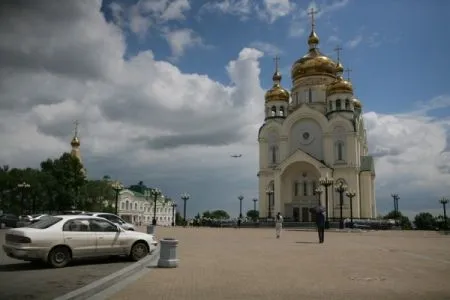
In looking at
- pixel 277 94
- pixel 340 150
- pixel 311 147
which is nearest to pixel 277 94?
pixel 277 94

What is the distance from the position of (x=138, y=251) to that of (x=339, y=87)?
50.9 metres

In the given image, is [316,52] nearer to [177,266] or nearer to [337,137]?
[337,137]

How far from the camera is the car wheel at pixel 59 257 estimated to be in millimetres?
11953

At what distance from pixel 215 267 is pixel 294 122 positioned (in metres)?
50.4

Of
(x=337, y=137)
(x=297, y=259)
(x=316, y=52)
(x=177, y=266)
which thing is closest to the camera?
(x=177, y=266)

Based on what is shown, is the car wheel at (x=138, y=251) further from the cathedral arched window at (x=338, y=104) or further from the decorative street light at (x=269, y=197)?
the cathedral arched window at (x=338, y=104)

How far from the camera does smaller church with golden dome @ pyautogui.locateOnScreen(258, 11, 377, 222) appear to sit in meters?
56.5

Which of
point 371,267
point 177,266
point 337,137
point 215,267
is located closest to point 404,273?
point 371,267

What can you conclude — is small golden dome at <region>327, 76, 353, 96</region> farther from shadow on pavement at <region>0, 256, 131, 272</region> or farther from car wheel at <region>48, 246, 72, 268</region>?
car wheel at <region>48, 246, 72, 268</region>

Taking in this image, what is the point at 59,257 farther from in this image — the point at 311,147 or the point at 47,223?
the point at 311,147

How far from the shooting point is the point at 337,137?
58469 millimetres

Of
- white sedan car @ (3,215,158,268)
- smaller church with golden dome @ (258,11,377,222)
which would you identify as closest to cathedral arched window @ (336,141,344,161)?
smaller church with golden dome @ (258,11,377,222)

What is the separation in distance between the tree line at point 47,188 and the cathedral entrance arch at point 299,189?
1099 inches

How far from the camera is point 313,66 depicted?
64312mm
